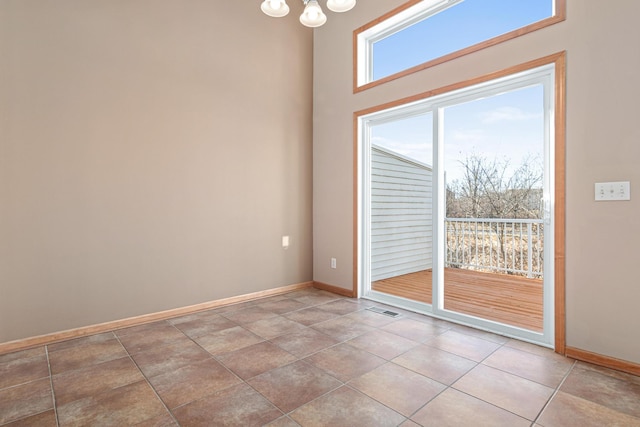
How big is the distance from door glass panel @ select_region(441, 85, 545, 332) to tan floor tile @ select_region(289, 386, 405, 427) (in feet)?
5.33

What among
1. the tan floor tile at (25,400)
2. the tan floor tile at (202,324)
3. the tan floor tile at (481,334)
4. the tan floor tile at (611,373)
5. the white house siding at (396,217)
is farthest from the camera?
the white house siding at (396,217)

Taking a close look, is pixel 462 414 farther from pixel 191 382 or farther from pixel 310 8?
pixel 310 8

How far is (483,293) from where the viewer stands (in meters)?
3.69

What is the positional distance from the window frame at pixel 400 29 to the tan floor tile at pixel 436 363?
239 centimetres

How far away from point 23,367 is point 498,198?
3.73 metres

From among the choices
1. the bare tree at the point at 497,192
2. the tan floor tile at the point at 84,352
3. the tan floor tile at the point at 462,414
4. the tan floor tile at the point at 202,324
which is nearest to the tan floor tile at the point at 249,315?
the tan floor tile at the point at 202,324

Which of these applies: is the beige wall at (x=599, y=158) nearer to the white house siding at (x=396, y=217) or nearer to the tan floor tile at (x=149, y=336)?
the white house siding at (x=396, y=217)

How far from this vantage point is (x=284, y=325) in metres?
2.85

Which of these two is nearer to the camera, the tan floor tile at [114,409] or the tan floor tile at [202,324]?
the tan floor tile at [114,409]

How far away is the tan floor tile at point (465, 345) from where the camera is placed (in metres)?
2.27

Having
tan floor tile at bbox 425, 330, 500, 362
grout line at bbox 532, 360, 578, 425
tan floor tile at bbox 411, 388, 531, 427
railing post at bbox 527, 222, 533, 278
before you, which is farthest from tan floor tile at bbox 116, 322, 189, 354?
railing post at bbox 527, 222, 533, 278

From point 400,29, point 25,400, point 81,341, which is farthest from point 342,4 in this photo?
point 81,341

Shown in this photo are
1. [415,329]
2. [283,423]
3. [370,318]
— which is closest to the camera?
[283,423]

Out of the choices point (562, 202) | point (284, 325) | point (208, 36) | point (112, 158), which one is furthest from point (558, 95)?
point (112, 158)
